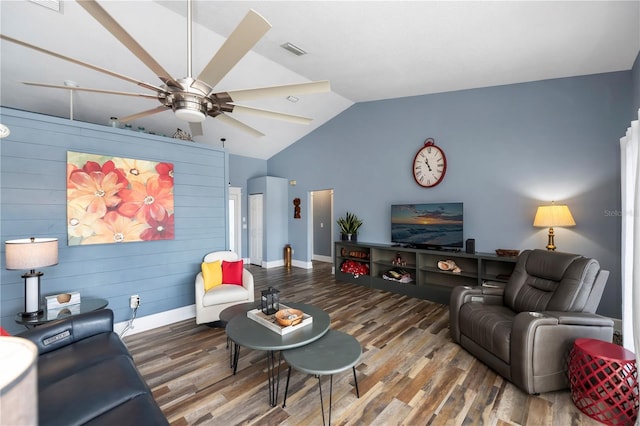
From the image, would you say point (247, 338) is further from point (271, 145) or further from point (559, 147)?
point (271, 145)

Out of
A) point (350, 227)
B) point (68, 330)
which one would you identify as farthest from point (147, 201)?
point (350, 227)

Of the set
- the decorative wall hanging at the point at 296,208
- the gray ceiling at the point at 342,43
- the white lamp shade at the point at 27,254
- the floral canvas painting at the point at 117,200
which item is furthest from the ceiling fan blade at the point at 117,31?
the decorative wall hanging at the point at 296,208

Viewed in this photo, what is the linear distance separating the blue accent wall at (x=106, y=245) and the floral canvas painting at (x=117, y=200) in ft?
0.28

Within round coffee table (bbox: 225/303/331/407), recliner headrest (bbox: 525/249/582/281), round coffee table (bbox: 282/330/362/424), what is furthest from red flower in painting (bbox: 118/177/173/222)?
recliner headrest (bbox: 525/249/582/281)

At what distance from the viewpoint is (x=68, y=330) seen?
1.95 meters

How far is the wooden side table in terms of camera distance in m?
1.78

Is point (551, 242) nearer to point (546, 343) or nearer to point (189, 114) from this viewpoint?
point (546, 343)

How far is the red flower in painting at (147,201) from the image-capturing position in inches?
122

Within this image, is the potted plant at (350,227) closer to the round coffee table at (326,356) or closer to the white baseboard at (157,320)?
the white baseboard at (157,320)

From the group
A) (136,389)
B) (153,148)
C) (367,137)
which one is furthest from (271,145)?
(136,389)

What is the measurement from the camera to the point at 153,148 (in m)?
3.31

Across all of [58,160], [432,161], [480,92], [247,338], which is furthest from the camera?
[432,161]

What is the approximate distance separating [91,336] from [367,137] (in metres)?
4.99

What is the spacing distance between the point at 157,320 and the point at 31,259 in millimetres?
1510
